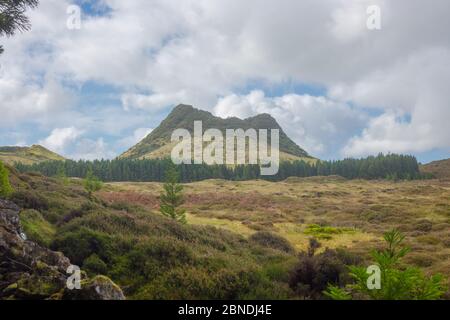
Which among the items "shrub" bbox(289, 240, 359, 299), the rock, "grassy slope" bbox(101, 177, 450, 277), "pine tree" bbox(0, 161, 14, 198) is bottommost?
"grassy slope" bbox(101, 177, 450, 277)

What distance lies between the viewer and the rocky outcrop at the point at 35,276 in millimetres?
7559

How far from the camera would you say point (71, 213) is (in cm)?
1630

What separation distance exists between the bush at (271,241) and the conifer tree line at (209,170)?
377 feet

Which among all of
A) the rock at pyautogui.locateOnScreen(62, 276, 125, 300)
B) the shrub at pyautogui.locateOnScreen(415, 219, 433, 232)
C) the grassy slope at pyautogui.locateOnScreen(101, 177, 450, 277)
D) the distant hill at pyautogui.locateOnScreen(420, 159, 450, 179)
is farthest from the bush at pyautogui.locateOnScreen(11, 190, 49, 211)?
the distant hill at pyautogui.locateOnScreen(420, 159, 450, 179)

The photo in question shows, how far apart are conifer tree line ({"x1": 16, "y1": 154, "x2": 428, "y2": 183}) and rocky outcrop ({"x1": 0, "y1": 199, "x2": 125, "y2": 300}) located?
420 feet

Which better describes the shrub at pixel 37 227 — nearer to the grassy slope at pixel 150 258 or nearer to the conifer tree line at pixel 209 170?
the grassy slope at pixel 150 258

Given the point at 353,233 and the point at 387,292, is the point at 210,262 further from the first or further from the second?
the point at 353,233

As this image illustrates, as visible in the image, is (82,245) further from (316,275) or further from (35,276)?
(316,275)

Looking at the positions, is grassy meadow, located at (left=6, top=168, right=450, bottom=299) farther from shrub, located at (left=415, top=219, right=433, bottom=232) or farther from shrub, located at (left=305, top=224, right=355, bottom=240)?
shrub, located at (left=305, top=224, right=355, bottom=240)

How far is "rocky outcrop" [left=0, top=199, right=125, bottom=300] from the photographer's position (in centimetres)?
756

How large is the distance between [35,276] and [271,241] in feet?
51.9
